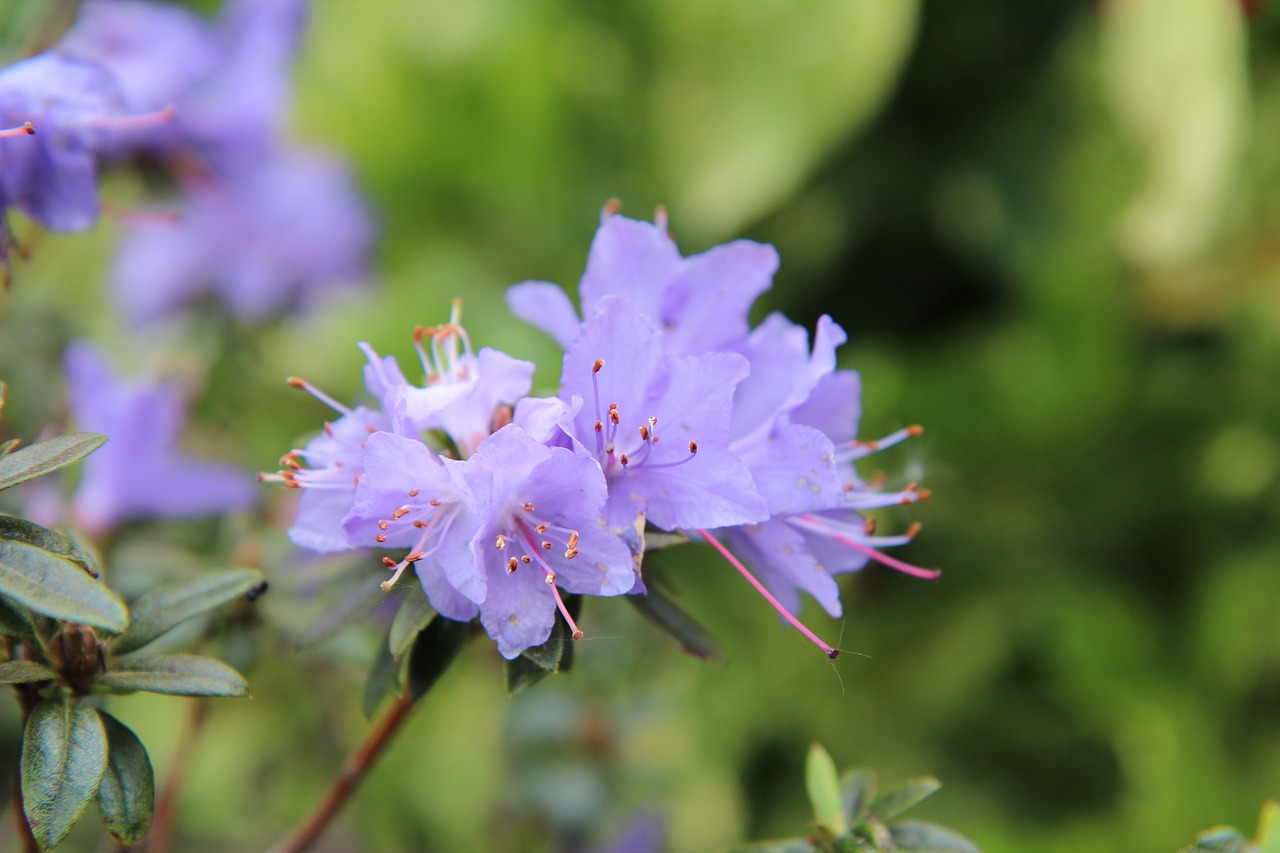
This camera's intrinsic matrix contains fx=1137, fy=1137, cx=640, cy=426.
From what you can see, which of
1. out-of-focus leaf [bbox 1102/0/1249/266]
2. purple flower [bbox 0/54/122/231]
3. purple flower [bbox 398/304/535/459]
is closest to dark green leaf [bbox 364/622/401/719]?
purple flower [bbox 398/304/535/459]

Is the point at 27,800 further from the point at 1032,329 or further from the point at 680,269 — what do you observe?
the point at 1032,329

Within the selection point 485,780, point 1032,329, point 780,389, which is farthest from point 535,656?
point 1032,329

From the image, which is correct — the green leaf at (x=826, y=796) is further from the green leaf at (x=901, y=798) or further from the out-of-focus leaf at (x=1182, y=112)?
the out-of-focus leaf at (x=1182, y=112)

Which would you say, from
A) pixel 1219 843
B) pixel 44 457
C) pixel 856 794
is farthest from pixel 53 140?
pixel 1219 843

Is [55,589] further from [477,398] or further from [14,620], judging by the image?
[477,398]

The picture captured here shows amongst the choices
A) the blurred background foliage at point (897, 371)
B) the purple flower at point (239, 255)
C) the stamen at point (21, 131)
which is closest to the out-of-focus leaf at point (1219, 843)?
the blurred background foliage at point (897, 371)

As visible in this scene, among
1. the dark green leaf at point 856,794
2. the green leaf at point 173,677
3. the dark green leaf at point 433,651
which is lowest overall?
the green leaf at point 173,677
